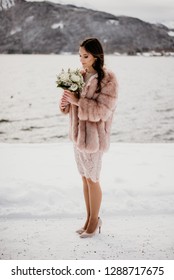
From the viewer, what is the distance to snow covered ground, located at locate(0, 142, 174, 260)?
7.99 ft

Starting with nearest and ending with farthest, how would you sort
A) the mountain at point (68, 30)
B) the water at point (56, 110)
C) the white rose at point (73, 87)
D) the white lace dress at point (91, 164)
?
the white rose at point (73, 87)
the white lace dress at point (91, 164)
the mountain at point (68, 30)
the water at point (56, 110)

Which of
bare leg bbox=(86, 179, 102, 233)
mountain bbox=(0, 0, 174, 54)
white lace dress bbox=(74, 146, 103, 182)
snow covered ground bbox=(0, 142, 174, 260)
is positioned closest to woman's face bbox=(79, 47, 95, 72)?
white lace dress bbox=(74, 146, 103, 182)

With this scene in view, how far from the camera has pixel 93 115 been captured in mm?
2270

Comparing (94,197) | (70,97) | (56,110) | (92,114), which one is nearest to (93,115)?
(92,114)

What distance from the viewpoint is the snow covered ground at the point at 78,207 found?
2.44m

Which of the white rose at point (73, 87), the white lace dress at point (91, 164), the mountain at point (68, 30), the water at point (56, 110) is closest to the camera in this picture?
the white rose at point (73, 87)

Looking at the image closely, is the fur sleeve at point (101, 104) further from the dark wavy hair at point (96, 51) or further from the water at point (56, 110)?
the water at point (56, 110)

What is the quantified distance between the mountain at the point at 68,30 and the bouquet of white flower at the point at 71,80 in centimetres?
291

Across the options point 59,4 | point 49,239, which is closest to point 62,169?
point 49,239

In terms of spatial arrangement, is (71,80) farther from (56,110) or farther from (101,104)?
(56,110)

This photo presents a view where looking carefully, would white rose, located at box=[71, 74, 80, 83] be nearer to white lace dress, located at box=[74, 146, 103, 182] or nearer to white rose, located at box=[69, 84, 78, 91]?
white rose, located at box=[69, 84, 78, 91]

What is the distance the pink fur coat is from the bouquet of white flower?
0.27 feet

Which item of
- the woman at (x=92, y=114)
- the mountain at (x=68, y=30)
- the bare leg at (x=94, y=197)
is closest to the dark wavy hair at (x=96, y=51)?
the woman at (x=92, y=114)
